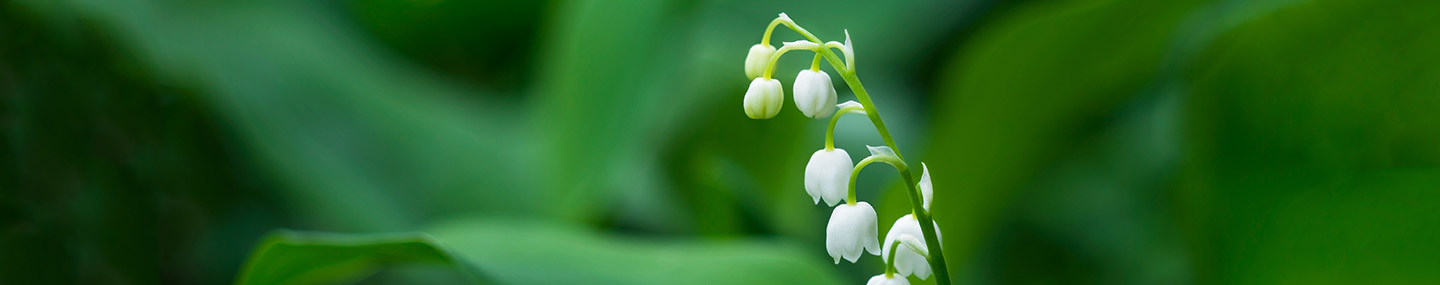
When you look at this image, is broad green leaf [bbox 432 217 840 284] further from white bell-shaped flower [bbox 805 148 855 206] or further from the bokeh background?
white bell-shaped flower [bbox 805 148 855 206]

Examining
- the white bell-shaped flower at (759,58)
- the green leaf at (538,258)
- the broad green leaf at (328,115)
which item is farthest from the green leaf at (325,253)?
the broad green leaf at (328,115)

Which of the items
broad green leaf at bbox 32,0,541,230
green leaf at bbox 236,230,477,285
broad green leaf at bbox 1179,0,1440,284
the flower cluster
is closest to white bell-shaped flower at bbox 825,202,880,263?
the flower cluster

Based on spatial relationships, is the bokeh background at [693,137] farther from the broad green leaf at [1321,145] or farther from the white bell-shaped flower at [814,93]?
the white bell-shaped flower at [814,93]

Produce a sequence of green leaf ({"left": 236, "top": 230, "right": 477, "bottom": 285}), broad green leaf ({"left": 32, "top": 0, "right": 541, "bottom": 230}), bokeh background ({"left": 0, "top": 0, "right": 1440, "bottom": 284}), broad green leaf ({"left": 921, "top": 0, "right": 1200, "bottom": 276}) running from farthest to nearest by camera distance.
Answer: broad green leaf ({"left": 32, "top": 0, "right": 541, "bottom": 230}), broad green leaf ({"left": 921, "top": 0, "right": 1200, "bottom": 276}), bokeh background ({"left": 0, "top": 0, "right": 1440, "bottom": 284}), green leaf ({"left": 236, "top": 230, "right": 477, "bottom": 285})

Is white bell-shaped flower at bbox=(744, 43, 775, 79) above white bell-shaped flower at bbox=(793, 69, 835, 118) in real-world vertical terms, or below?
above

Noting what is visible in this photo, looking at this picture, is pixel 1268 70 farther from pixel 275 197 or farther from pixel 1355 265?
pixel 275 197

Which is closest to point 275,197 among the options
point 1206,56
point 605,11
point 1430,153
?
point 605,11
